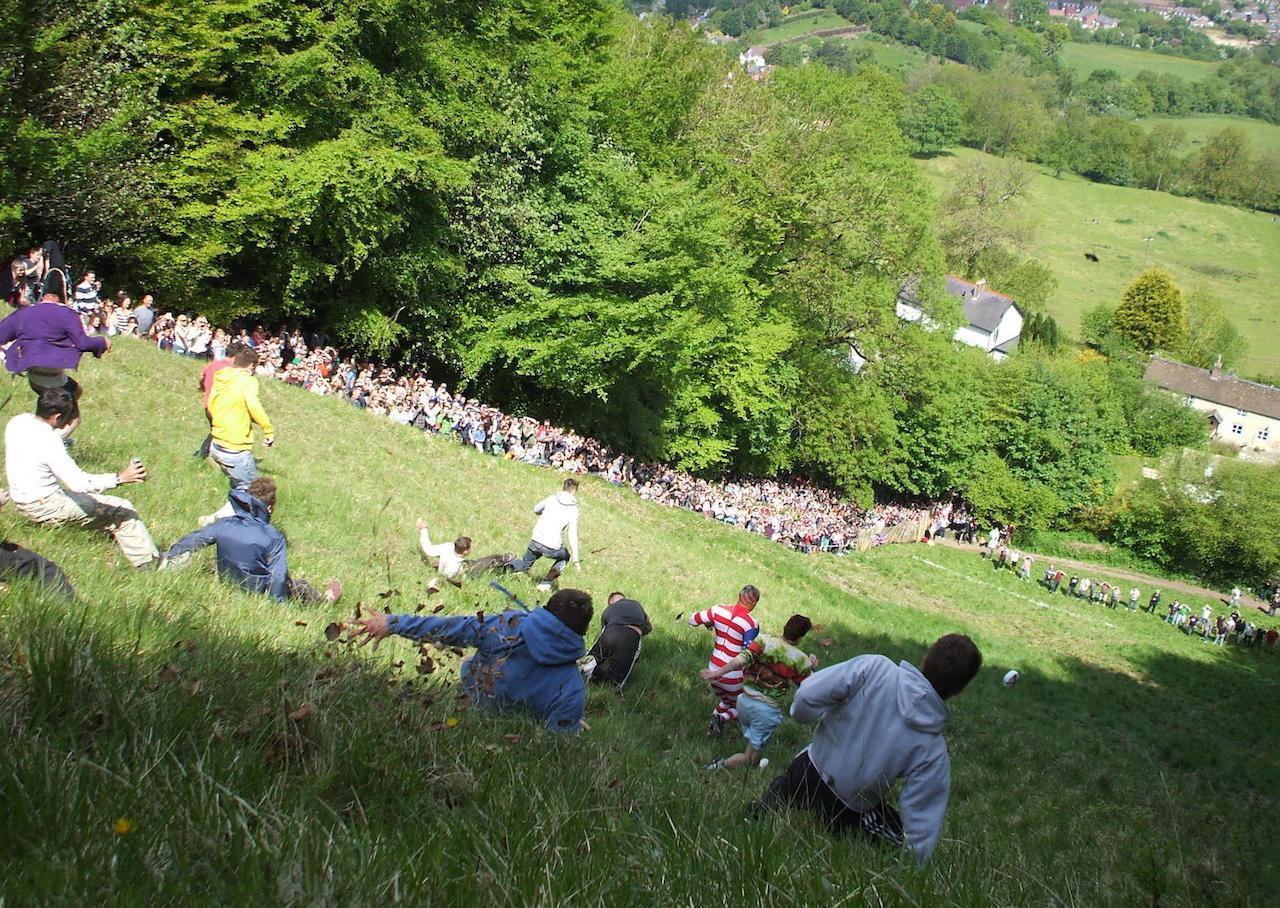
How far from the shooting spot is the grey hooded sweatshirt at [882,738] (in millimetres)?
4395

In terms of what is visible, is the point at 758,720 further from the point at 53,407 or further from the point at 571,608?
the point at 53,407

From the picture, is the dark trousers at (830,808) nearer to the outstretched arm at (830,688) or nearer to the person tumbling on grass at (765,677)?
the outstretched arm at (830,688)

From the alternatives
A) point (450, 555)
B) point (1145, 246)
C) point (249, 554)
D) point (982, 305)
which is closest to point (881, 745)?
point (249, 554)

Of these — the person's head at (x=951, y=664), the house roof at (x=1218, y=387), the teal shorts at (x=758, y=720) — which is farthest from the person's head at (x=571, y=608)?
the house roof at (x=1218, y=387)

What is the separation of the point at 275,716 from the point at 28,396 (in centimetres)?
1157

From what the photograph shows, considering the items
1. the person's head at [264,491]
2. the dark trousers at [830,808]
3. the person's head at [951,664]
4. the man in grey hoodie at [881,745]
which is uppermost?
the person's head at [951,664]

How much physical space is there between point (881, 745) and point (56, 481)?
20.9ft

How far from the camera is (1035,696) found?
71.1 feet

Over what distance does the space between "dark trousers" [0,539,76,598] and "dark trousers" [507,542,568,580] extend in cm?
751

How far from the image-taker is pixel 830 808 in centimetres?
469

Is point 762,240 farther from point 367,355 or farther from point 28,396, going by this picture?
point 28,396

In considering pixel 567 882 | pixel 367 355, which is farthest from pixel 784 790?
pixel 367 355

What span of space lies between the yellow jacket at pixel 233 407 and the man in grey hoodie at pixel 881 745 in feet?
25.0

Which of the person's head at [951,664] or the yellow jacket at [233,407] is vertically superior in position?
the person's head at [951,664]
